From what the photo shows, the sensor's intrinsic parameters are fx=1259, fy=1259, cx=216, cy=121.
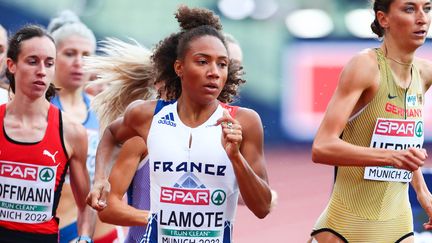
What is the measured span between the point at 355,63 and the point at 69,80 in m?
3.82

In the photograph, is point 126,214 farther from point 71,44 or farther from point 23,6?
point 23,6

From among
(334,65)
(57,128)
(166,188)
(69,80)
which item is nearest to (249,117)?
(166,188)

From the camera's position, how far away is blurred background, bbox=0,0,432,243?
35.8 ft

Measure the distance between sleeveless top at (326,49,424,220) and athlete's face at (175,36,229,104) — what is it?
0.78 m

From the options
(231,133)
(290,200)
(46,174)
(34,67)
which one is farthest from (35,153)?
(290,200)

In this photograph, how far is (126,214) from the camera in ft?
21.7

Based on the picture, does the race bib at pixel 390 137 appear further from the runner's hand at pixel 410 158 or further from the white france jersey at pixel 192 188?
the white france jersey at pixel 192 188

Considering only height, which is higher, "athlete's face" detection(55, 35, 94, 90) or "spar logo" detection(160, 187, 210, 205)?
"athlete's face" detection(55, 35, 94, 90)

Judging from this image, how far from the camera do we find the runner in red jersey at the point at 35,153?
703 centimetres

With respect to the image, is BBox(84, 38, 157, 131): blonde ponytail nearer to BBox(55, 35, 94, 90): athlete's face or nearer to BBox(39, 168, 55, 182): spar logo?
BBox(39, 168, 55, 182): spar logo

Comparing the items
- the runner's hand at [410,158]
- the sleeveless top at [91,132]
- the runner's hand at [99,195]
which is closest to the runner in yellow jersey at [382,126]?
the runner's hand at [410,158]

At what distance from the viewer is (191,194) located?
614cm

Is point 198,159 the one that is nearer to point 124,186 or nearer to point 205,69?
point 205,69

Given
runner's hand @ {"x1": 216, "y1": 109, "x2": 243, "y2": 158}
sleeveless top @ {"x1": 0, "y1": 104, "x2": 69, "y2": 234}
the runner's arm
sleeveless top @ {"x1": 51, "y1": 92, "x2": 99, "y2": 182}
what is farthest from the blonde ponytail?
runner's hand @ {"x1": 216, "y1": 109, "x2": 243, "y2": 158}
